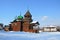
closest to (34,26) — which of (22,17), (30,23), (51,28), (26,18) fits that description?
(30,23)

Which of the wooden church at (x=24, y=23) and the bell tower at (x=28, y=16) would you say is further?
the bell tower at (x=28, y=16)

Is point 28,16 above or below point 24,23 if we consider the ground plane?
above

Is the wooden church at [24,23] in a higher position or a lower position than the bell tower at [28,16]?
lower

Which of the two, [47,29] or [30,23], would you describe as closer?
[30,23]

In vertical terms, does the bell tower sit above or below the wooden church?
above

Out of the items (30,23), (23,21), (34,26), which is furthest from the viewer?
(23,21)

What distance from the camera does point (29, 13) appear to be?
46.2 meters

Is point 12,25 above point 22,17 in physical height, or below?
below

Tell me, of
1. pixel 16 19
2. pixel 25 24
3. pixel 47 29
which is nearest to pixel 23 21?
pixel 25 24

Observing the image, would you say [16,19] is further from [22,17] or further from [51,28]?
[51,28]

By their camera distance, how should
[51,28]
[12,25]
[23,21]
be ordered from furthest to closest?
[51,28]
[12,25]
[23,21]

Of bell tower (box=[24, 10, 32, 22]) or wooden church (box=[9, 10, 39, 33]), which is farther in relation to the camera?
bell tower (box=[24, 10, 32, 22])

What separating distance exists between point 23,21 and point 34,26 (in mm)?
7184

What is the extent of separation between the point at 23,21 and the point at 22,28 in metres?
2.63
